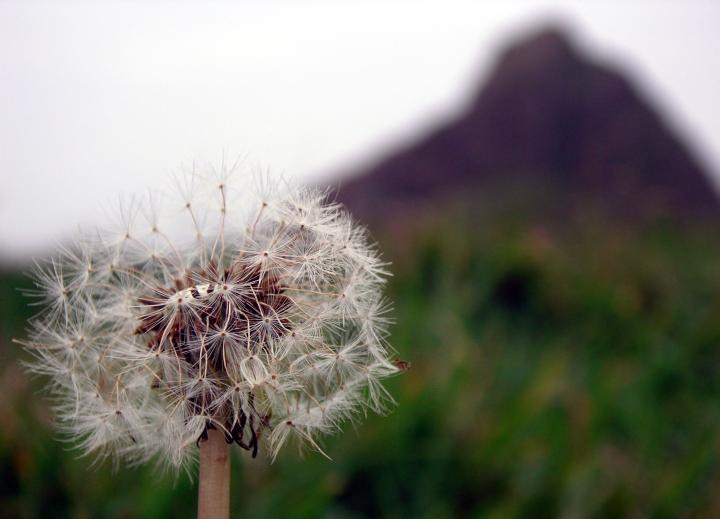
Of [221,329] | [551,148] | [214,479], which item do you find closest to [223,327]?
[221,329]

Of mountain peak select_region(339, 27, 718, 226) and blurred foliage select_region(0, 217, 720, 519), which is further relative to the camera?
mountain peak select_region(339, 27, 718, 226)

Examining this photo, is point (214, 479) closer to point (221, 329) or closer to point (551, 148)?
point (221, 329)

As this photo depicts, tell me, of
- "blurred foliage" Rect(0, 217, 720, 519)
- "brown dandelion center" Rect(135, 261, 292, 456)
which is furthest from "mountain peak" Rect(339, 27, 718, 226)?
"brown dandelion center" Rect(135, 261, 292, 456)

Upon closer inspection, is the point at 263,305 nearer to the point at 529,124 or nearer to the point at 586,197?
the point at 586,197

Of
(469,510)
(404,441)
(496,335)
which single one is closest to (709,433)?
(469,510)

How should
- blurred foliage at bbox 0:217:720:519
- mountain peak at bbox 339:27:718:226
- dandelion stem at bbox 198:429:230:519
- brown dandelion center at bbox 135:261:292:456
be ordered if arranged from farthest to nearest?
mountain peak at bbox 339:27:718:226, blurred foliage at bbox 0:217:720:519, brown dandelion center at bbox 135:261:292:456, dandelion stem at bbox 198:429:230:519

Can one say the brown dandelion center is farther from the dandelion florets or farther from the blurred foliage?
the blurred foliage

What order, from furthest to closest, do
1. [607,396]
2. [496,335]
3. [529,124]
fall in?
[529,124]
[496,335]
[607,396]

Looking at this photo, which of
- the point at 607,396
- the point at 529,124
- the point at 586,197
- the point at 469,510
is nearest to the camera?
the point at 469,510

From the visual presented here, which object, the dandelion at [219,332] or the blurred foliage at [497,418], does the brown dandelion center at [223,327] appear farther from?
the blurred foliage at [497,418]
